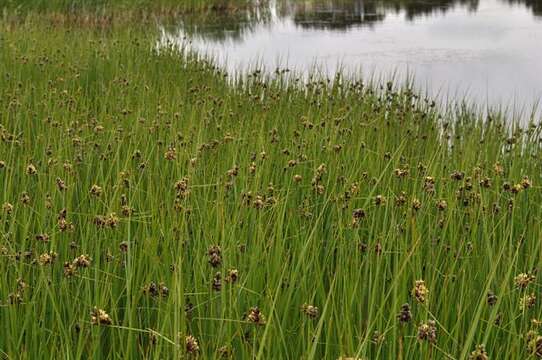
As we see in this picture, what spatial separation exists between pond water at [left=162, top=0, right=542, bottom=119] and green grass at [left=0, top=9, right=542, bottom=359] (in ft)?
13.6

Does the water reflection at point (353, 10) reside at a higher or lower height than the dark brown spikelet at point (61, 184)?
higher

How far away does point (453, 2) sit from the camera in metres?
25.5

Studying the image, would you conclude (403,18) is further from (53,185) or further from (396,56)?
(53,185)

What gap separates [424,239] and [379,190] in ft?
2.62

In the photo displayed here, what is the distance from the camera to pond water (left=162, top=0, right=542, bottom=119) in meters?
11.3

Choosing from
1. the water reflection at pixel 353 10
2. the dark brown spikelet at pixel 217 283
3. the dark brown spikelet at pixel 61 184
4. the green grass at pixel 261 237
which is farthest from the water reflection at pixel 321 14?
the dark brown spikelet at pixel 217 283

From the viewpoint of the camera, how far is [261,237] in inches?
106

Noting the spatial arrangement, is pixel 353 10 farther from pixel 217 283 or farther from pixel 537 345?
pixel 537 345

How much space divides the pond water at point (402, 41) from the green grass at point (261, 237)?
4.15m

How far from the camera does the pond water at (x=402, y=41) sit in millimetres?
11297

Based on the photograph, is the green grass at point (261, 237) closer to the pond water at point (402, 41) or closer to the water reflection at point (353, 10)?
the pond water at point (402, 41)

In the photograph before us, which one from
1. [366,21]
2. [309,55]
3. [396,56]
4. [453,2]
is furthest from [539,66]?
[453,2]

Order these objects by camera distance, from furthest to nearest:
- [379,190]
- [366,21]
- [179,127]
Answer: [366,21] < [179,127] < [379,190]

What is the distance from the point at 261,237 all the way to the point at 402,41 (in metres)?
14.6
